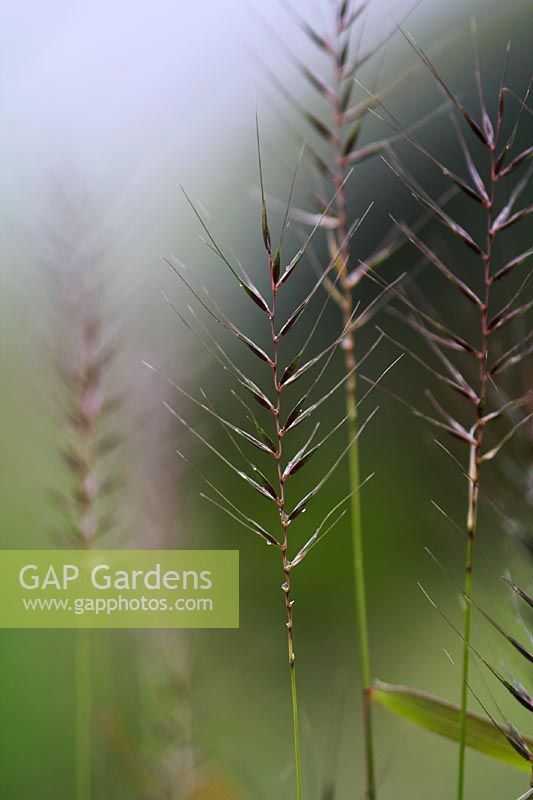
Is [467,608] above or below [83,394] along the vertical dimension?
below

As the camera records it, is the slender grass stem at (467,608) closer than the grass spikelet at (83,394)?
Yes

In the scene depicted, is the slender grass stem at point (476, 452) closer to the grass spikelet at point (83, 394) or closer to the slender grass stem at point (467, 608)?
the slender grass stem at point (467, 608)

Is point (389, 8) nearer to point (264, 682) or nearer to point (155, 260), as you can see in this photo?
point (155, 260)

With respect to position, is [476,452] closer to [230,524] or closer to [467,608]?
[467,608]

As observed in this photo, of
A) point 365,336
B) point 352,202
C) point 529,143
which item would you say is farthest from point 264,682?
point 529,143

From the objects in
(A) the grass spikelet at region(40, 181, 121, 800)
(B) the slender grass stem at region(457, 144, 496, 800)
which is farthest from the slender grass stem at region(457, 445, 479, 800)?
(A) the grass spikelet at region(40, 181, 121, 800)

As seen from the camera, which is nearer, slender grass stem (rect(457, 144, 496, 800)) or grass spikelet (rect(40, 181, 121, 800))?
slender grass stem (rect(457, 144, 496, 800))

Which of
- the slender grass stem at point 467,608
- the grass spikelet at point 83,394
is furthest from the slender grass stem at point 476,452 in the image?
the grass spikelet at point 83,394

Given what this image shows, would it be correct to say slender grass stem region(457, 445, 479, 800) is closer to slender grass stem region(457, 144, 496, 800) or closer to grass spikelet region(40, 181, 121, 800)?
slender grass stem region(457, 144, 496, 800)

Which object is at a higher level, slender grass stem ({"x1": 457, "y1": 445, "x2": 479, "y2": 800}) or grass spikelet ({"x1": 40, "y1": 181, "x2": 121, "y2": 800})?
grass spikelet ({"x1": 40, "y1": 181, "x2": 121, "y2": 800})

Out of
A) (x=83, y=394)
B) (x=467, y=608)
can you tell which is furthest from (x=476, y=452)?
(x=83, y=394)

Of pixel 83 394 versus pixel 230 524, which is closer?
pixel 83 394
